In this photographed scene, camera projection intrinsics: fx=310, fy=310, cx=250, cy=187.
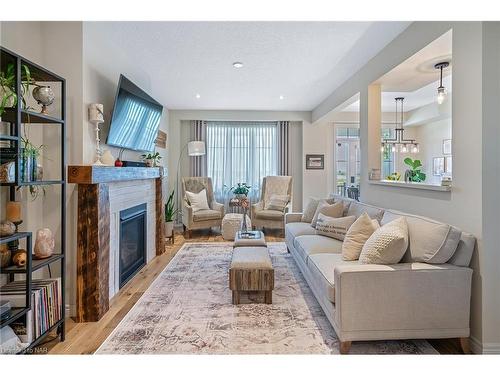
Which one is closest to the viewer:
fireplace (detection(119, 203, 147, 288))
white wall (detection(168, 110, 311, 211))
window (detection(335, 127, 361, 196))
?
fireplace (detection(119, 203, 147, 288))

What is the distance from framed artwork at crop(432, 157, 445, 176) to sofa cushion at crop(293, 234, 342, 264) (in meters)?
4.51

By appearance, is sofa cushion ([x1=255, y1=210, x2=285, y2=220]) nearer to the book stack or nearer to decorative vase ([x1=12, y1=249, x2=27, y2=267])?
the book stack

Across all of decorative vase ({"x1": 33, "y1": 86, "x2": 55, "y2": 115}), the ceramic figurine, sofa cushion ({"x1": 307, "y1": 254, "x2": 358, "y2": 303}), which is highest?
decorative vase ({"x1": 33, "y1": 86, "x2": 55, "y2": 115})

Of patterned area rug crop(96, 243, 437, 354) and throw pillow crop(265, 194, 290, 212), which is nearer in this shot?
patterned area rug crop(96, 243, 437, 354)

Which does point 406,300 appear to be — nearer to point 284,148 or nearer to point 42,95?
point 42,95

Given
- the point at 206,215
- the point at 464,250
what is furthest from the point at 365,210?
the point at 206,215

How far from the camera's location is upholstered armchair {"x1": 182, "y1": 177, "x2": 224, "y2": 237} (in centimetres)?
577

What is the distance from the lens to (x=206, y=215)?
5.84 meters

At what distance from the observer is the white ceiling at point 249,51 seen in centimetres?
288

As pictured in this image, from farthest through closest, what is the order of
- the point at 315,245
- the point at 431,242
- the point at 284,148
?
the point at 284,148
the point at 315,245
the point at 431,242

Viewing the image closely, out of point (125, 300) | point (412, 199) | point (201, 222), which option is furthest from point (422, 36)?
point (201, 222)

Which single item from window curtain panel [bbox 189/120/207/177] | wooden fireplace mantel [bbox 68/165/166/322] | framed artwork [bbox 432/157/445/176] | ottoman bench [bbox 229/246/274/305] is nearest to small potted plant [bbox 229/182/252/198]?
window curtain panel [bbox 189/120/207/177]

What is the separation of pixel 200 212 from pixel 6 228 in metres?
4.03
